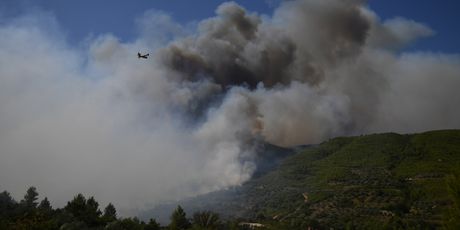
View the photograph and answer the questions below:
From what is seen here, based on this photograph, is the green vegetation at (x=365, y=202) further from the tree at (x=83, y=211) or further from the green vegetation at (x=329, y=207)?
the tree at (x=83, y=211)

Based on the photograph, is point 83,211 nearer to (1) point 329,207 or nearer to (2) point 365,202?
(1) point 329,207

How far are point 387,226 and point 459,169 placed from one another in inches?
2075

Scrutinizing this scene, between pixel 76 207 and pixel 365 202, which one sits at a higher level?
pixel 76 207

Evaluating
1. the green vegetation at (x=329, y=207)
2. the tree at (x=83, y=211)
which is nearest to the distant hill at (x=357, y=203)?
the green vegetation at (x=329, y=207)

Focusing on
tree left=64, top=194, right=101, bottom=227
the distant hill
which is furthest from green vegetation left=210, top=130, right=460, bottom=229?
tree left=64, top=194, right=101, bottom=227

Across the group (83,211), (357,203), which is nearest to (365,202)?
(357,203)

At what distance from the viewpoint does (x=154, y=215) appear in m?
177

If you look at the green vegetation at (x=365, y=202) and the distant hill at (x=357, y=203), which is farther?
the distant hill at (x=357, y=203)

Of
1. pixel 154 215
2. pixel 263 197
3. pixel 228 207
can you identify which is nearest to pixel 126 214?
pixel 154 215

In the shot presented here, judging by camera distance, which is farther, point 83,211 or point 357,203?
point 357,203

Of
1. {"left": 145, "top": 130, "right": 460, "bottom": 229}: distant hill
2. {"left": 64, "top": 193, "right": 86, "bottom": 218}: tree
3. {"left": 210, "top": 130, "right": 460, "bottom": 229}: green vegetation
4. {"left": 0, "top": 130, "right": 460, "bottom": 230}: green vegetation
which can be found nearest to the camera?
{"left": 0, "top": 130, "right": 460, "bottom": 230}: green vegetation

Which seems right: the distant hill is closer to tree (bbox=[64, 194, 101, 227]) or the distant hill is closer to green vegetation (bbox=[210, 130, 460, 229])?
green vegetation (bbox=[210, 130, 460, 229])

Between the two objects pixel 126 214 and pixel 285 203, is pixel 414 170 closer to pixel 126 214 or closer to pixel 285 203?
pixel 285 203

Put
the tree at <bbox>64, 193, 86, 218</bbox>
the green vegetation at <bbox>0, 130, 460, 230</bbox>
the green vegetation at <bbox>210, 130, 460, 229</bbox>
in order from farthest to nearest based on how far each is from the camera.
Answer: the green vegetation at <bbox>210, 130, 460, 229</bbox> → the tree at <bbox>64, 193, 86, 218</bbox> → the green vegetation at <bbox>0, 130, 460, 230</bbox>
